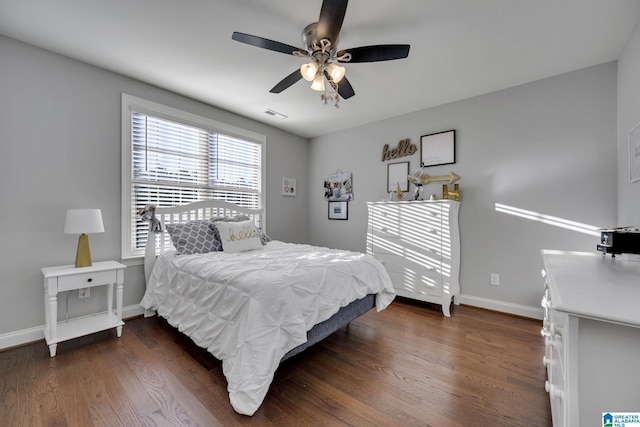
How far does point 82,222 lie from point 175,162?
4.03 ft

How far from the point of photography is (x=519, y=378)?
1.83 meters

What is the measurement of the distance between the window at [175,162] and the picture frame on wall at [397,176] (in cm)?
208

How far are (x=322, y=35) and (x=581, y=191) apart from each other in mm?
2908

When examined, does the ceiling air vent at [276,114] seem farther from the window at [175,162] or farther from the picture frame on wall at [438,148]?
the picture frame on wall at [438,148]

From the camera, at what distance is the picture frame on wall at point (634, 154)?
75.7 inches

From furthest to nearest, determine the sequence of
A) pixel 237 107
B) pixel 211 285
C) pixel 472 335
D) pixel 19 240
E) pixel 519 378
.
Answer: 1. pixel 237 107
2. pixel 472 335
3. pixel 19 240
4. pixel 211 285
5. pixel 519 378

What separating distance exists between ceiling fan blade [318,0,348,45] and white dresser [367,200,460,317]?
214cm

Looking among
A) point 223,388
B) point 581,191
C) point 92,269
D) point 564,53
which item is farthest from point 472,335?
point 92,269

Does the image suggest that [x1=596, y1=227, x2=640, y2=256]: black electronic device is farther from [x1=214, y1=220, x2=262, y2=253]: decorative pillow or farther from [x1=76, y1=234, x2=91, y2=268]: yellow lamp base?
[x1=76, y1=234, x2=91, y2=268]: yellow lamp base

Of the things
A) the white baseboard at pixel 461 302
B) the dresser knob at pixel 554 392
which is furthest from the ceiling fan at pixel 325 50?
the white baseboard at pixel 461 302

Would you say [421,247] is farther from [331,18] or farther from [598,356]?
[331,18]

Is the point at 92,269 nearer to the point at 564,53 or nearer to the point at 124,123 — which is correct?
the point at 124,123

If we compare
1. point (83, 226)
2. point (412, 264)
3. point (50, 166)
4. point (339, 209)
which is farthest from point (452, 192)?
point (50, 166)

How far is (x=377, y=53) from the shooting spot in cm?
185
